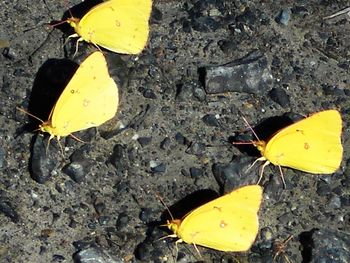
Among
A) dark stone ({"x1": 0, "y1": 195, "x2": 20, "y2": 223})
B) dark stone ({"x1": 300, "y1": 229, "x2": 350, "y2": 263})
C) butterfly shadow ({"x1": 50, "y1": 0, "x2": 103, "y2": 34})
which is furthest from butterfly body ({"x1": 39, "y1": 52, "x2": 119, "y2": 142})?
dark stone ({"x1": 300, "y1": 229, "x2": 350, "y2": 263})

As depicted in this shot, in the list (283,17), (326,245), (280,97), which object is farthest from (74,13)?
(326,245)

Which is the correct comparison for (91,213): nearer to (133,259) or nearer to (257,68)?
(133,259)

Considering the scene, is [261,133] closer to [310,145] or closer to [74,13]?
[310,145]

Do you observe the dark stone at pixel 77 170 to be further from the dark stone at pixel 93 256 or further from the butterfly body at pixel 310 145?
the butterfly body at pixel 310 145

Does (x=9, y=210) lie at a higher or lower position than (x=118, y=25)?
lower

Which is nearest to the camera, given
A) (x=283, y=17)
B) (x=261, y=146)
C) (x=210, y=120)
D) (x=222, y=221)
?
(x=222, y=221)

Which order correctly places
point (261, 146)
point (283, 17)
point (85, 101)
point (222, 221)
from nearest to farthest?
point (222, 221) < point (261, 146) < point (85, 101) < point (283, 17)

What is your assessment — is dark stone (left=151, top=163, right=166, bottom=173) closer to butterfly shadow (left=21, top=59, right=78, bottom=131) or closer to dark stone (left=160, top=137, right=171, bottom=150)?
dark stone (left=160, top=137, right=171, bottom=150)
